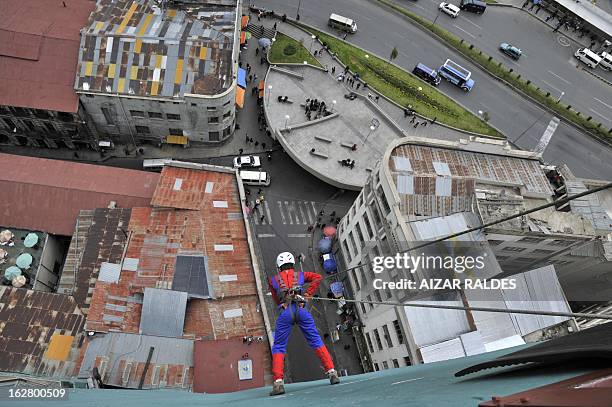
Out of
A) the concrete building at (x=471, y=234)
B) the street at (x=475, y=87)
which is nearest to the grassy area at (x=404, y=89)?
the street at (x=475, y=87)

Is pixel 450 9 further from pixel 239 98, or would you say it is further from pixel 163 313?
pixel 163 313

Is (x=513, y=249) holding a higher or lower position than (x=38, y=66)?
lower

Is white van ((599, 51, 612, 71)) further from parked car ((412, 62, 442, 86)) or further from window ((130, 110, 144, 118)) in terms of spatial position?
window ((130, 110, 144, 118))

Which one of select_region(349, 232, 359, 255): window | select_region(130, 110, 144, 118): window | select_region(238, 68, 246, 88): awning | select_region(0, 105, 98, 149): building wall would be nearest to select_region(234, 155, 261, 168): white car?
select_region(238, 68, 246, 88): awning

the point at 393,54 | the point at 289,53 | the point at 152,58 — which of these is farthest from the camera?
the point at 393,54

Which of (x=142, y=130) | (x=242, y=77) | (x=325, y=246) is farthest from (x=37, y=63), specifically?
(x=325, y=246)

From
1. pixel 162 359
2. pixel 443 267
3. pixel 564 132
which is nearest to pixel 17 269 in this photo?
pixel 162 359

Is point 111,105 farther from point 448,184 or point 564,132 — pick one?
point 564,132

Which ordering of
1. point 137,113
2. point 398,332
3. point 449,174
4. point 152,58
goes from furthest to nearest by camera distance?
point 137,113 → point 152,58 → point 449,174 → point 398,332
